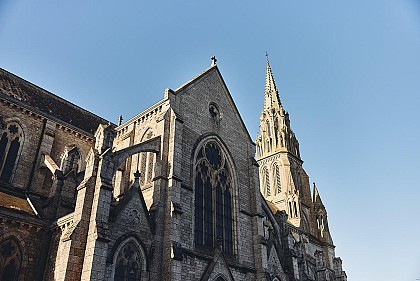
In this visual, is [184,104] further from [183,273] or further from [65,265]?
[65,265]

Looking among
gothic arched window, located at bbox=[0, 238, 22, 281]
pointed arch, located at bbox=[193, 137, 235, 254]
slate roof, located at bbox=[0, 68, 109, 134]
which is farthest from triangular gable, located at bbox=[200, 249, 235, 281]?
slate roof, located at bbox=[0, 68, 109, 134]

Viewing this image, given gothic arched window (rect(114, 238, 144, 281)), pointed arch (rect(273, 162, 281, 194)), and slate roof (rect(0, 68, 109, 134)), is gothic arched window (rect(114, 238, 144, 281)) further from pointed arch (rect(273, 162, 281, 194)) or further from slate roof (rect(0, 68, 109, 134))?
pointed arch (rect(273, 162, 281, 194))

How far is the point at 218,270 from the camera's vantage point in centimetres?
1808

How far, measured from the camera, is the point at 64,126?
23672 millimetres

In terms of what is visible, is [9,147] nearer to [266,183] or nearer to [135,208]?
[135,208]

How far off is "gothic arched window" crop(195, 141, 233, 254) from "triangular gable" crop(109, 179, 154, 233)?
3434 millimetres

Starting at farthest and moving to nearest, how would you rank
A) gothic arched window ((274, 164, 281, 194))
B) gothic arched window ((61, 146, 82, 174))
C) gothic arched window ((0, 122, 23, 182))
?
gothic arched window ((274, 164, 281, 194)), gothic arched window ((0, 122, 23, 182)), gothic arched window ((61, 146, 82, 174))

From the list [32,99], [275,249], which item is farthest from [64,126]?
[275,249]

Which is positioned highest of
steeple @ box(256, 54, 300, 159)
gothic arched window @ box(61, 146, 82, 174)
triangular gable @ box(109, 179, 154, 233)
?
steeple @ box(256, 54, 300, 159)

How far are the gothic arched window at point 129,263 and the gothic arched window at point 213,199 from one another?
3.79 m

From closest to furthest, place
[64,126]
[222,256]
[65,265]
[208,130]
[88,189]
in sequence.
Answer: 1. [65,265]
2. [88,189]
3. [222,256]
4. [208,130]
5. [64,126]

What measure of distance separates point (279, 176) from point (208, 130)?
29.9 m

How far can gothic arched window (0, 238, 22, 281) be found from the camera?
14883 millimetres

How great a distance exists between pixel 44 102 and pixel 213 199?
1363 centimetres
